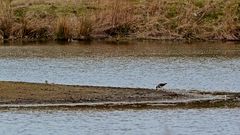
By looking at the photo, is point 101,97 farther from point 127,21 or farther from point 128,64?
point 127,21

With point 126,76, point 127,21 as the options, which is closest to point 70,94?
point 126,76

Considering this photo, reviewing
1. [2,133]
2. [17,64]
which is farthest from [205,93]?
[17,64]

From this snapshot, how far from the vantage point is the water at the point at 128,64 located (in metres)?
31.5

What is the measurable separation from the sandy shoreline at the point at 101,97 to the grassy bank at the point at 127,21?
24419 millimetres

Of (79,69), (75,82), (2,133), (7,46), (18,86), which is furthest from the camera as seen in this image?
(7,46)

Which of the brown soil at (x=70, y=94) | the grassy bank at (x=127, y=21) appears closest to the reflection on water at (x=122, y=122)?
the brown soil at (x=70, y=94)

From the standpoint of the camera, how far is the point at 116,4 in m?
54.3

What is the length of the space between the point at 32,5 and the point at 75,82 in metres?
26.8

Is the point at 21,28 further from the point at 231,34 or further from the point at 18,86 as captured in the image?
the point at 18,86

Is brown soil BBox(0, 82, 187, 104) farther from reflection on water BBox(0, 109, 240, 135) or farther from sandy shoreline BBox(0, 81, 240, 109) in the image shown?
reflection on water BBox(0, 109, 240, 135)

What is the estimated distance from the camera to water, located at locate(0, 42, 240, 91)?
31516 millimetres

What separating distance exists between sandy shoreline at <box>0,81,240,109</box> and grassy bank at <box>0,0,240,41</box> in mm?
24419

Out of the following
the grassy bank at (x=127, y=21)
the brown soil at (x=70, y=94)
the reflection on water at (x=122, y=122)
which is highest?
the grassy bank at (x=127, y=21)

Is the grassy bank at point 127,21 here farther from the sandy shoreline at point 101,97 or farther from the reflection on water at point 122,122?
the reflection on water at point 122,122
